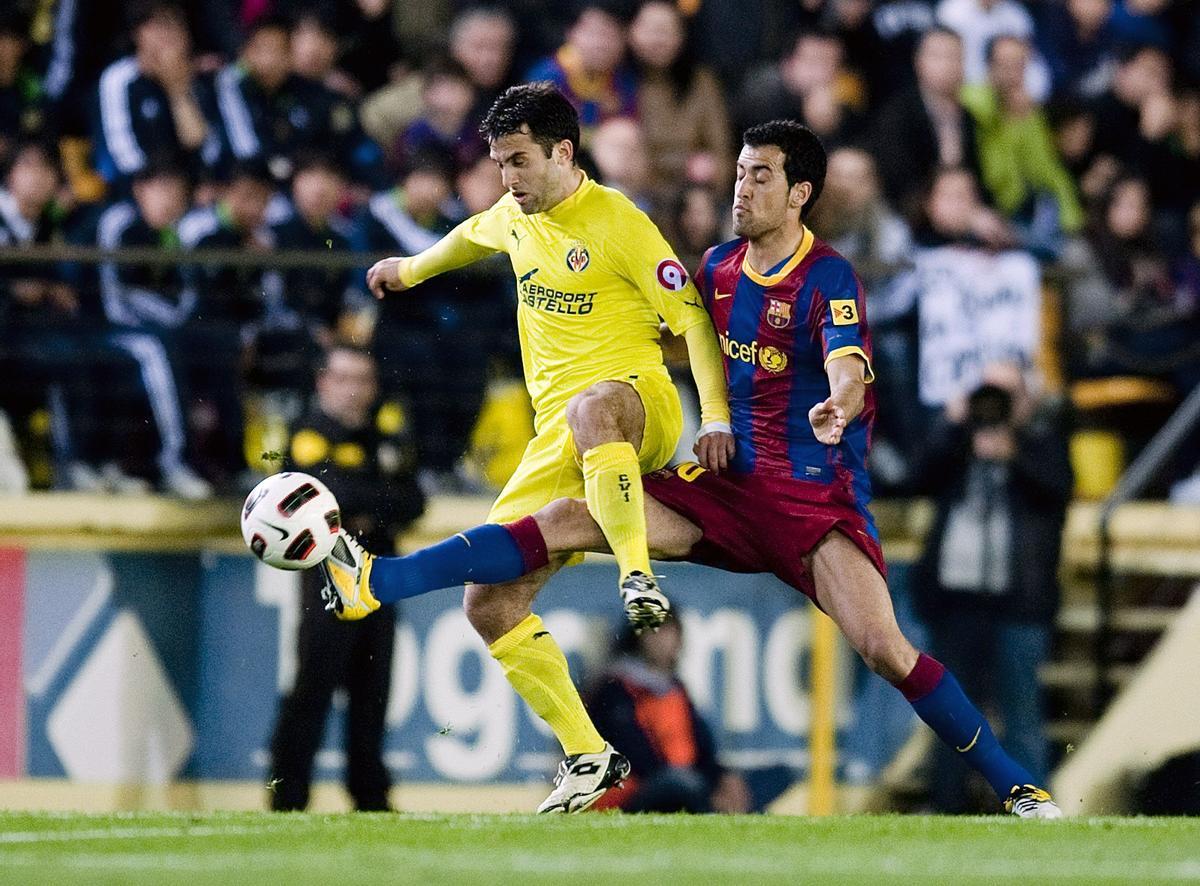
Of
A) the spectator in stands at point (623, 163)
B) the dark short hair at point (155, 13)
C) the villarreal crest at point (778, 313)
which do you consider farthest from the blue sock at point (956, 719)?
the dark short hair at point (155, 13)

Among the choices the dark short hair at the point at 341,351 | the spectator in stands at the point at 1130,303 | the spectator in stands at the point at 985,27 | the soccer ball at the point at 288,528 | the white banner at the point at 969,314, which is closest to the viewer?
the soccer ball at the point at 288,528

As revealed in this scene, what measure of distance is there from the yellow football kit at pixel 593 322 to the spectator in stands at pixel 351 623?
2054 millimetres

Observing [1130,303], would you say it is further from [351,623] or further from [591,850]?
[591,850]

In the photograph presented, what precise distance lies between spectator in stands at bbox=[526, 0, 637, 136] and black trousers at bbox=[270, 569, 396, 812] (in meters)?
2.86

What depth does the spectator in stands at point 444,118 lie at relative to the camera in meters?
10.5

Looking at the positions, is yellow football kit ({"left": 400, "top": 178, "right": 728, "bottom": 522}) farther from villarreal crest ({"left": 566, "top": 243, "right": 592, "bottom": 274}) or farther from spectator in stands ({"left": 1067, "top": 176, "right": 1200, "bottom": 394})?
spectator in stands ({"left": 1067, "top": 176, "right": 1200, "bottom": 394})

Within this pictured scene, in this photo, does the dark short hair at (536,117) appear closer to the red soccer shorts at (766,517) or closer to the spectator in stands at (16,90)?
the red soccer shorts at (766,517)

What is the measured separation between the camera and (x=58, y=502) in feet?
32.1

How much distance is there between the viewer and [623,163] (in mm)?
10250

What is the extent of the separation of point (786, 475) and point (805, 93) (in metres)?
4.62

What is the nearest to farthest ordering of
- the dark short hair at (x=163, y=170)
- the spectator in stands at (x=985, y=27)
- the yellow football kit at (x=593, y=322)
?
the yellow football kit at (x=593, y=322) → the dark short hair at (x=163, y=170) → the spectator in stands at (x=985, y=27)

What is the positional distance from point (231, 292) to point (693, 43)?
10.2 feet

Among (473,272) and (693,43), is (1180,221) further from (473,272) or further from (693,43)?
(473,272)

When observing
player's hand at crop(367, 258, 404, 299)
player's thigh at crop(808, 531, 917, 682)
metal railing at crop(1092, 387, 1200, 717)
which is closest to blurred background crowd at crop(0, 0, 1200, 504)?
metal railing at crop(1092, 387, 1200, 717)
